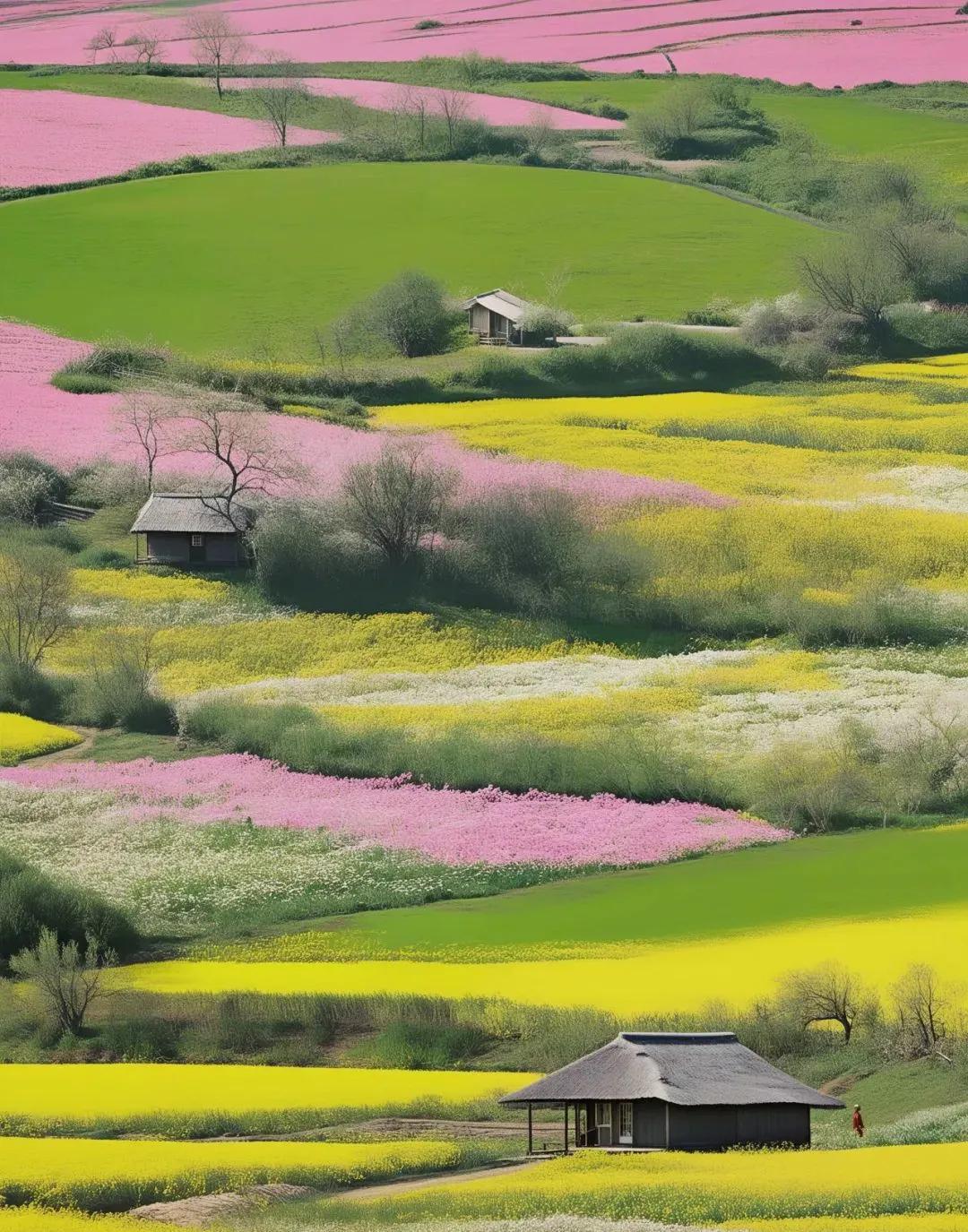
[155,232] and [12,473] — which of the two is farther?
[155,232]

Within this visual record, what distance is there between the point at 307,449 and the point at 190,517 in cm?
666

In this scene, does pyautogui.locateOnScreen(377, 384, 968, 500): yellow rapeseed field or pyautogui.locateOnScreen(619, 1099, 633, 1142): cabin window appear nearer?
pyautogui.locateOnScreen(619, 1099, 633, 1142): cabin window

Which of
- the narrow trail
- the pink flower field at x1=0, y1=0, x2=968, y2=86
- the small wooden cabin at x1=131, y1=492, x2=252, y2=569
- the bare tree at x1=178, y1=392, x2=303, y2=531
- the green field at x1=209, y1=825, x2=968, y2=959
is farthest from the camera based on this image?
the pink flower field at x1=0, y1=0, x2=968, y2=86

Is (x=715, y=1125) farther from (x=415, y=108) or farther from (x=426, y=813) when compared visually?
(x=415, y=108)

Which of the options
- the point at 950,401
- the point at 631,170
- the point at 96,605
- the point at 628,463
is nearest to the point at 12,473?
the point at 96,605

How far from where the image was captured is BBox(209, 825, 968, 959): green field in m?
51.1

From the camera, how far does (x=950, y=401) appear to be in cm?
9744

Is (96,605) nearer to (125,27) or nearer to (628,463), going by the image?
(628,463)

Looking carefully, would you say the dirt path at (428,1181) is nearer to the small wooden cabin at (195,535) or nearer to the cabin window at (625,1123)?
A: the cabin window at (625,1123)

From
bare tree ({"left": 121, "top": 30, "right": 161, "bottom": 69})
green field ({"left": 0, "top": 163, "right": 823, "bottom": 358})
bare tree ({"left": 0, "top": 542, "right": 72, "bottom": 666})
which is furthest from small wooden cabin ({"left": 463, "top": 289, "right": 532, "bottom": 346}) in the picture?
bare tree ({"left": 121, "top": 30, "right": 161, "bottom": 69})

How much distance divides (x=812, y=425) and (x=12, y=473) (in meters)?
29.0

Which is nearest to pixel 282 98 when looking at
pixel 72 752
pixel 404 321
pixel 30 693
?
pixel 404 321

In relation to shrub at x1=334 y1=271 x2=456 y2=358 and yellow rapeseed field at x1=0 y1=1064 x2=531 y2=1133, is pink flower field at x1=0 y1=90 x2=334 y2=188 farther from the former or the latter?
yellow rapeseed field at x1=0 y1=1064 x2=531 y2=1133

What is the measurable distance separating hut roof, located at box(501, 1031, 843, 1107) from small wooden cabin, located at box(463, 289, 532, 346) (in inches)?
2589
